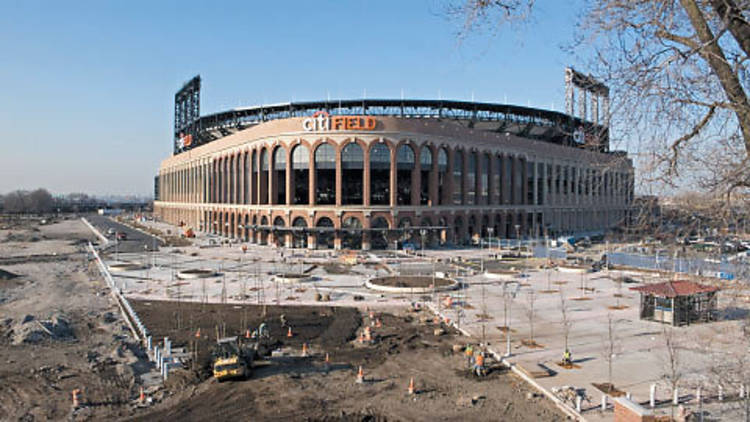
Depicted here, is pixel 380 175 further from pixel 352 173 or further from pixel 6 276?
pixel 6 276

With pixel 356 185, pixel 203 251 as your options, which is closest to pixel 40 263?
pixel 203 251

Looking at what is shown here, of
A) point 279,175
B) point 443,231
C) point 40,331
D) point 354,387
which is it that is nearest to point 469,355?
point 354,387

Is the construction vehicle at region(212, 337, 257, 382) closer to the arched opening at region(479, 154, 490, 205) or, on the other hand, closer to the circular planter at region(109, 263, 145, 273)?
the circular planter at region(109, 263, 145, 273)

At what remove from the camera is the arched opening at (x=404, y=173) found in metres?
80.9

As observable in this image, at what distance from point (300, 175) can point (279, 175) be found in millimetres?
4270

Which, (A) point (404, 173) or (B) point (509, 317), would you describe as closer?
(B) point (509, 317)

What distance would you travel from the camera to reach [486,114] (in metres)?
113

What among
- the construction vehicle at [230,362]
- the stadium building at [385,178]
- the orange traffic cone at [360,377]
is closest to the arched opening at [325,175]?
the stadium building at [385,178]

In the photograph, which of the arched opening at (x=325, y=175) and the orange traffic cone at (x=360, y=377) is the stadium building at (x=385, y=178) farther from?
the orange traffic cone at (x=360, y=377)

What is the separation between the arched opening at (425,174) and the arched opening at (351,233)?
1269 centimetres

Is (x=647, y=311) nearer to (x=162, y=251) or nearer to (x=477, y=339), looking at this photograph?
(x=477, y=339)

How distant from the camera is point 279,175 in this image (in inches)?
3514

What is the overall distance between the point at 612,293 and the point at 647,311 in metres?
11.1

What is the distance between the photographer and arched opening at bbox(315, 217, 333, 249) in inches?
3167
